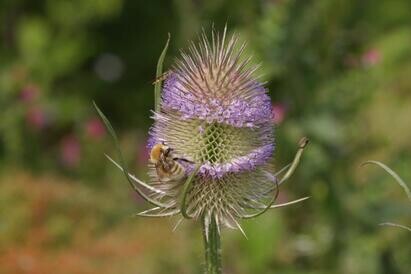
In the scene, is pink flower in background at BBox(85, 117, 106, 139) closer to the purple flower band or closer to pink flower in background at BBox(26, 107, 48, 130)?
pink flower in background at BBox(26, 107, 48, 130)

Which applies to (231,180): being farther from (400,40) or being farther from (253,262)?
(400,40)

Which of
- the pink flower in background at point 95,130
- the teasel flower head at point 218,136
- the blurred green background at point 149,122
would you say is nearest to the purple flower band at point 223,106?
the teasel flower head at point 218,136

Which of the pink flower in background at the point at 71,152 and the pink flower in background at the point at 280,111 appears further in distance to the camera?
Result: the pink flower in background at the point at 71,152

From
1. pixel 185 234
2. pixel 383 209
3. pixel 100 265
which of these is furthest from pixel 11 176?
pixel 383 209

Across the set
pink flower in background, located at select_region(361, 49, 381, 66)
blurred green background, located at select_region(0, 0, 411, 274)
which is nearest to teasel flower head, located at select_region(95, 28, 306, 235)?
blurred green background, located at select_region(0, 0, 411, 274)

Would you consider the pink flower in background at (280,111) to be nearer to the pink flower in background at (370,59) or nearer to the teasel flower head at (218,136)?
the pink flower in background at (370,59)
